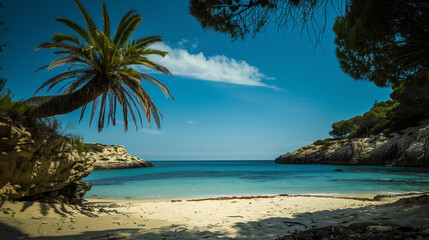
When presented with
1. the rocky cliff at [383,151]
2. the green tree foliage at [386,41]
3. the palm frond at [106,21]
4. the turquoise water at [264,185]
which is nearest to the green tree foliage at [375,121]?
the rocky cliff at [383,151]

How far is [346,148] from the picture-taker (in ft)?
166

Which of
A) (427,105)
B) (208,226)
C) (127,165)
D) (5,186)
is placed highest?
(427,105)

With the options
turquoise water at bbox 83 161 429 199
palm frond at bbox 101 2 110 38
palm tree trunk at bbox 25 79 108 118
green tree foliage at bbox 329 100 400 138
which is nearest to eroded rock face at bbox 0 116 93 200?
palm tree trunk at bbox 25 79 108 118

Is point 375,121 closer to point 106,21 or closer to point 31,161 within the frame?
point 106,21

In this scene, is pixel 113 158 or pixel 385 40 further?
pixel 113 158

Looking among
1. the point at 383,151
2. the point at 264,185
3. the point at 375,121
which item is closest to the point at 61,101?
Answer: the point at 264,185

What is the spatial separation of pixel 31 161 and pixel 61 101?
5.54 feet

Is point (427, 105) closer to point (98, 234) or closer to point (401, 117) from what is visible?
point (401, 117)

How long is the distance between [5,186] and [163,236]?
12.7 feet

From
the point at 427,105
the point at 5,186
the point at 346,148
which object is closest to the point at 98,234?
the point at 5,186

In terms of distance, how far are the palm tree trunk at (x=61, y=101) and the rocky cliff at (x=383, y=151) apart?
4043 centimetres

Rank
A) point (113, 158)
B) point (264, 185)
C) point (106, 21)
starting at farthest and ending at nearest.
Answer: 1. point (113, 158)
2. point (264, 185)
3. point (106, 21)

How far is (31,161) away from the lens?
16.5 ft

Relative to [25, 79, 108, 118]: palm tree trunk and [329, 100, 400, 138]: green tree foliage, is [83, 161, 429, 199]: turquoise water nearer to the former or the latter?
[25, 79, 108, 118]: palm tree trunk
